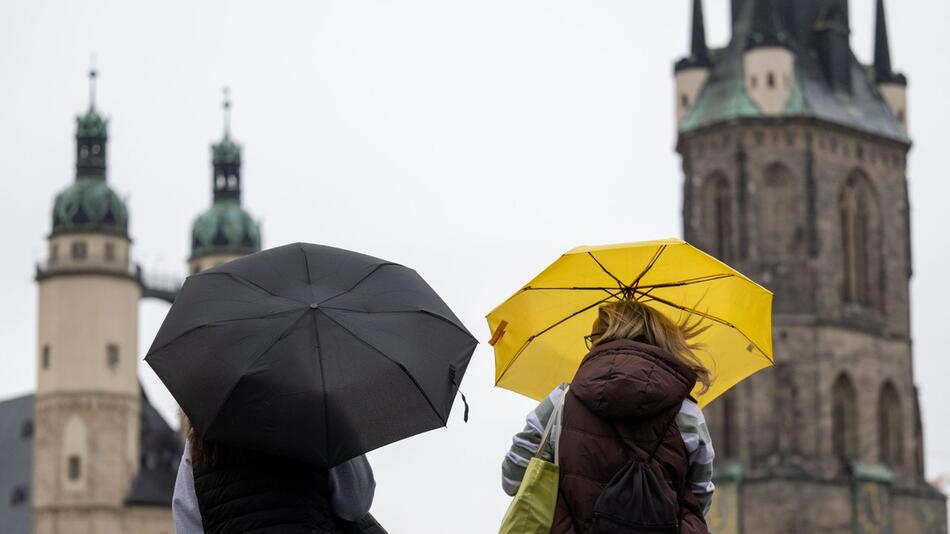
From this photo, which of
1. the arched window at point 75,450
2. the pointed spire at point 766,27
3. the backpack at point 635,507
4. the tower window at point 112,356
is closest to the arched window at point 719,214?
the pointed spire at point 766,27

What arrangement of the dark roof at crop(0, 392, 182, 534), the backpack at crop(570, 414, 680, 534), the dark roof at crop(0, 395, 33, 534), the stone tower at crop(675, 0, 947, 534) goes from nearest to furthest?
1. the backpack at crop(570, 414, 680, 534)
2. the stone tower at crop(675, 0, 947, 534)
3. the dark roof at crop(0, 392, 182, 534)
4. the dark roof at crop(0, 395, 33, 534)

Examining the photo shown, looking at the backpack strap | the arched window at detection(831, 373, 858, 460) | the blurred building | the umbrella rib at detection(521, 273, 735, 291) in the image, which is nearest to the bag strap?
the backpack strap

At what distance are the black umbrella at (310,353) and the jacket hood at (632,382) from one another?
69 cm

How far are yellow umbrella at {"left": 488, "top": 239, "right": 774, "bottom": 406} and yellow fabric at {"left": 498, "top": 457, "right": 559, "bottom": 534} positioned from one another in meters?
1.39

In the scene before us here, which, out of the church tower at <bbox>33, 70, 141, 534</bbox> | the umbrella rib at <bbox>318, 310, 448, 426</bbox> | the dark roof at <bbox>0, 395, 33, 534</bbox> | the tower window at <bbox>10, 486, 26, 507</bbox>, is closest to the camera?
the umbrella rib at <bbox>318, 310, 448, 426</bbox>

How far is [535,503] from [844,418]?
59.5 metres

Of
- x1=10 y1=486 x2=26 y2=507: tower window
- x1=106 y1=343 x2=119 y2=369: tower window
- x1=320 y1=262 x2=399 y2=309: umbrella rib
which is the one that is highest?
x1=106 y1=343 x2=119 y2=369: tower window

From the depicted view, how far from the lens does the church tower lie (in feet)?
254

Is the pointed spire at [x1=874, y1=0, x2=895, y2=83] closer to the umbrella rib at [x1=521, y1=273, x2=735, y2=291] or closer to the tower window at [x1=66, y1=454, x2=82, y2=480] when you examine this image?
the tower window at [x1=66, y1=454, x2=82, y2=480]

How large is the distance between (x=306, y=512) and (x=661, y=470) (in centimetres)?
109

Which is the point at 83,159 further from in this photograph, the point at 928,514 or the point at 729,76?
the point at 928,514

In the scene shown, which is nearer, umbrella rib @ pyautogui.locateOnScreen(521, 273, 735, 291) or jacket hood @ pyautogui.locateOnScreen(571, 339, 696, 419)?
jacket hood @ pyautogui.locateOnScreen(571, 339, 696, 419)

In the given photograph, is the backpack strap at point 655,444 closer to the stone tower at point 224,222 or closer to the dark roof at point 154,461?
the dark roof at point 154,461

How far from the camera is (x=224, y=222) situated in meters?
90.0
